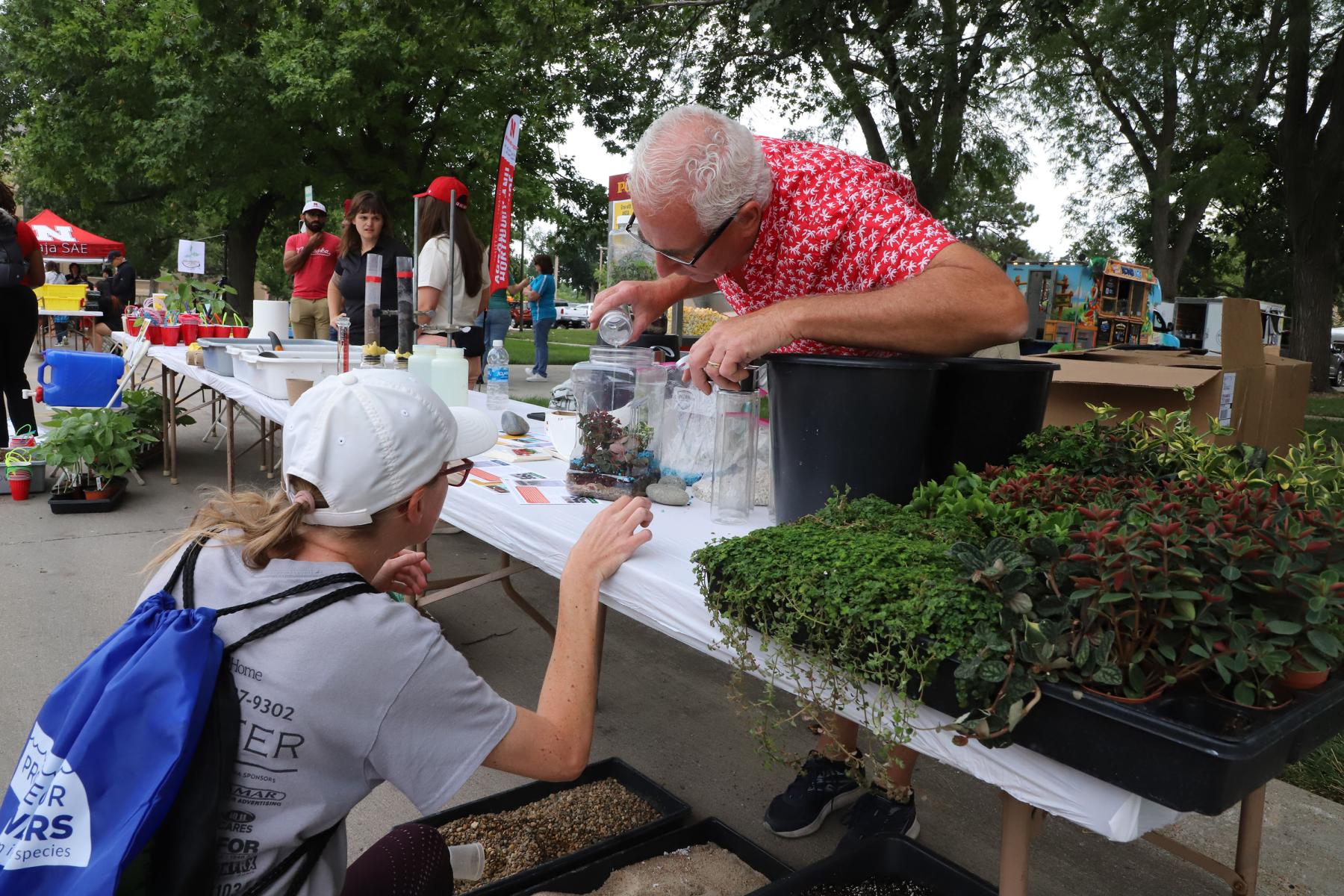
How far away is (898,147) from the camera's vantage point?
11062 mm

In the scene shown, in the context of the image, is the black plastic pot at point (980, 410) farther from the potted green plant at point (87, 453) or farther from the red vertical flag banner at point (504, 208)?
the potted green plant at point (87, 453)

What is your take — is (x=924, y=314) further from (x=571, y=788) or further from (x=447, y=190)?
(x=447, y=190)

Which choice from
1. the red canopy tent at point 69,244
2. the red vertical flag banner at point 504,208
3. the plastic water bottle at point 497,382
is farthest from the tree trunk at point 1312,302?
the red canopy tent at point 69,244

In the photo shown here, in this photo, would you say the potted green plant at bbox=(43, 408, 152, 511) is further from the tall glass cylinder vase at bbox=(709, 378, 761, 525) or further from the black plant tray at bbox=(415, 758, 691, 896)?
the tall glass cylinder vase at bbox=(709, 378, 761, 525)

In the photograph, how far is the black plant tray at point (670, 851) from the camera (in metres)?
1.91

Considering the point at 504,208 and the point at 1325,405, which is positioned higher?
the point at 504,208

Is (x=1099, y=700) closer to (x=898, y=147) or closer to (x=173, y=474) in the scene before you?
(x=173, y=474)

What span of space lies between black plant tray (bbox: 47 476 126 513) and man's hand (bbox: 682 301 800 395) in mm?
4983

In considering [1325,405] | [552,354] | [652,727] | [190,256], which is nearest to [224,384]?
[652,727]

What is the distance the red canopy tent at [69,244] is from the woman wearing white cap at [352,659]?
60.9 ft

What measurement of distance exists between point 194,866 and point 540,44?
28.3ft

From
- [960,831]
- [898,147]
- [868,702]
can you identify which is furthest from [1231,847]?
[898,147]

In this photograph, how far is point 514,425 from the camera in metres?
2.82

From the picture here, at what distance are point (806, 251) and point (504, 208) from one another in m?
3.84
